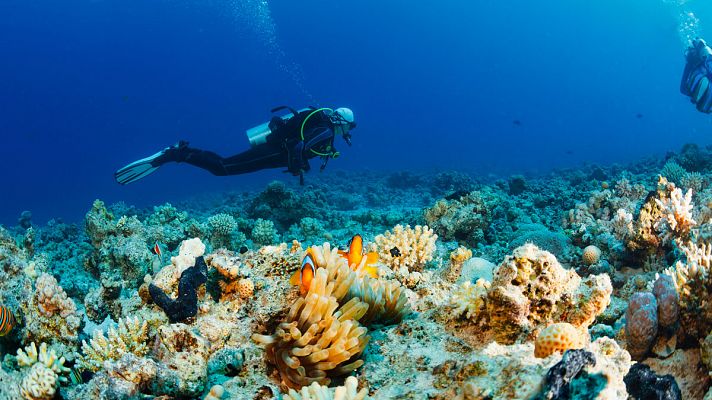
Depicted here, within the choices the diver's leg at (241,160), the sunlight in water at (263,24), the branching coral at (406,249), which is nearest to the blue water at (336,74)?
the sunlight in water at (263,24)

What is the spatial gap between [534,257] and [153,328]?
10.3 ft

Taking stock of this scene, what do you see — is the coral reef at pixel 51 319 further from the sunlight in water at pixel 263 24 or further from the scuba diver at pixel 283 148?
the sunlight in water at pixel 263 24

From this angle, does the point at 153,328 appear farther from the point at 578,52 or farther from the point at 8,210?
the point at 578,52

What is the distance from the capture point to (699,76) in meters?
10.8

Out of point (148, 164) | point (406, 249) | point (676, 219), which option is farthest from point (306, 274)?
point (148, 164)

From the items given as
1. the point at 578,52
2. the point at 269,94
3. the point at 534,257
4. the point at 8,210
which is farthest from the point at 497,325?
the point at 578,52

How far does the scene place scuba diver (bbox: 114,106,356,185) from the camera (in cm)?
908

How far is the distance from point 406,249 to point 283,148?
18.7ft

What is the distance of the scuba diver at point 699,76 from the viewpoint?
1040 centimetres

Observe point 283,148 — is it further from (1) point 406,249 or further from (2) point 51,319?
(2) point 51,319

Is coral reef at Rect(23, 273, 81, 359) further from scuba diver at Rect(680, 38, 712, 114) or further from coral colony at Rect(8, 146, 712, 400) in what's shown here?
scuba diver at Rect(680, 38, 712, 114)

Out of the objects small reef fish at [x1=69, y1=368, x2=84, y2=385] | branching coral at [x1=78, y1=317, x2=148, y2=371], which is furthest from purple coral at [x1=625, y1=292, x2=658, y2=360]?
small reef fish at [x1=69, y1=368, x2=84, y2=385]

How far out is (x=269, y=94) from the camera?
120m

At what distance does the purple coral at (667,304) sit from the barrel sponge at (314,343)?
7.00ft
